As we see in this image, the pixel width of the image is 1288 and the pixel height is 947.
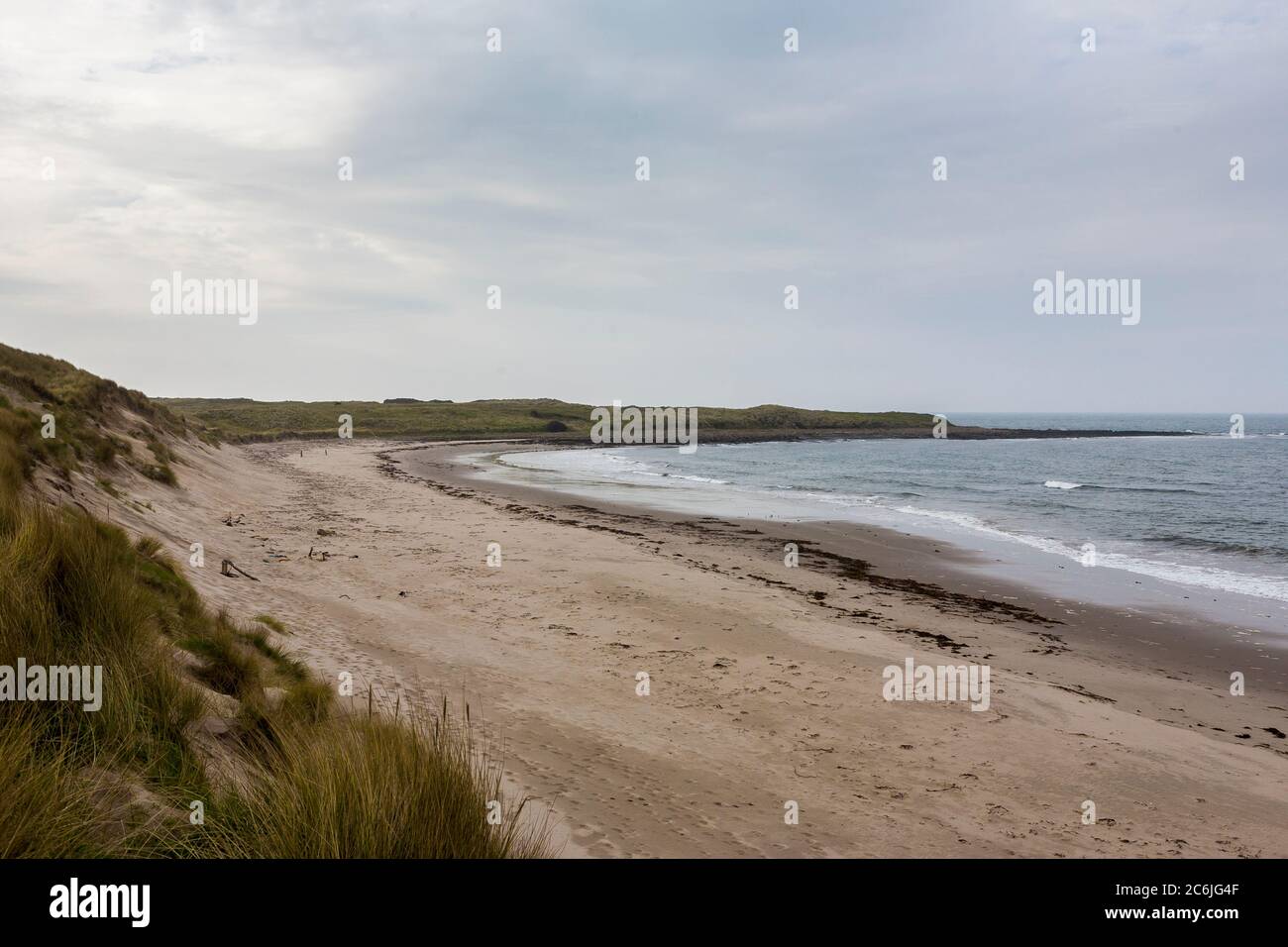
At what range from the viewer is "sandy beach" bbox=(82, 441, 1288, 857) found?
6277 mm

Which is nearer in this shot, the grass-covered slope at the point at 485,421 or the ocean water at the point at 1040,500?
the ocean water at the point at 1040,500

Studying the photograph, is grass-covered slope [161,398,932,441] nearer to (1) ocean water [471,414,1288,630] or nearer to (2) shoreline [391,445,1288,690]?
(1) ocean water [471,414,1288,630]

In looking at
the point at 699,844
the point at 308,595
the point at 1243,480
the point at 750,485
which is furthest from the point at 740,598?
the point at 1243,480

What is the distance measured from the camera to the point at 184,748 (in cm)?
484

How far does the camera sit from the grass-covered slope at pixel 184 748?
3475 millimetres

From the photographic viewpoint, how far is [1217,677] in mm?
11117

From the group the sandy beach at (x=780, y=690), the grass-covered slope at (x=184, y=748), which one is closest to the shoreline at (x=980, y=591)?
the sandy beach at (x=780, y=690)

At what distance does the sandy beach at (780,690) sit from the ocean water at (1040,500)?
257 inches

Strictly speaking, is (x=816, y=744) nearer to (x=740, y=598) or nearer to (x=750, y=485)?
(x=740, y=598)

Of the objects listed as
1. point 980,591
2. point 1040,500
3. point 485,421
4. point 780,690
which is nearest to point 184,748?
point 780,690

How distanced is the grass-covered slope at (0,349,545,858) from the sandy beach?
1.54 metres

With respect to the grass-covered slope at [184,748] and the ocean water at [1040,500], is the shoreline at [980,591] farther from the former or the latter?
the grass-covered slope at [184,748]

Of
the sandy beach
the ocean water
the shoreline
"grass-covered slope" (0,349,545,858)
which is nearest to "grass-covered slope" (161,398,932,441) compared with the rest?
the ocean water

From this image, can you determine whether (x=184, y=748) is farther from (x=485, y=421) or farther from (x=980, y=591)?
(x=485, y=421)
